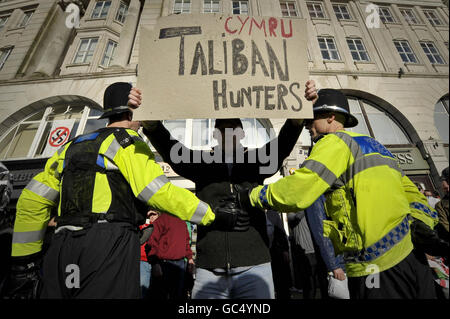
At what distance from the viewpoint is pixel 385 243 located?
3.87ft

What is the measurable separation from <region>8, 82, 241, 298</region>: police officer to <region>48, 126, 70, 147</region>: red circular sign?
31.0 feet

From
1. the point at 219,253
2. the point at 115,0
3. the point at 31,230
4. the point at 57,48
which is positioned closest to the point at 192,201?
the point at 219,253

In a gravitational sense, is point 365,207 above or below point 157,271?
below

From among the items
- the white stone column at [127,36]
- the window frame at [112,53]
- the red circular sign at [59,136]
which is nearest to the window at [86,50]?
Result: the window frame at [112,53]

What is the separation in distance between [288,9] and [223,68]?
520 inches

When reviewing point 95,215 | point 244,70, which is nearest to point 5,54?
point 95,215

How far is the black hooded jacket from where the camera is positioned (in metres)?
1.50

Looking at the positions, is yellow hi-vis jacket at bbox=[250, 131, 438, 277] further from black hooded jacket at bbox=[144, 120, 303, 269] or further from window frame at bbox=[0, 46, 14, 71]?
window frame at bbox=[0, 46, 14, 71]

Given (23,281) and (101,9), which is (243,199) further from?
(101,9)

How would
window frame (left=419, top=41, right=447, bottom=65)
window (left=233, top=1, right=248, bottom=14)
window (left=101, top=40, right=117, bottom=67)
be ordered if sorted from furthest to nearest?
window (left=233, top=1, right=248, bottom=14) → window (left=101, top=40, right=117, bottom=67) → window frame (left=419, top=41, right=447, bottom=65)

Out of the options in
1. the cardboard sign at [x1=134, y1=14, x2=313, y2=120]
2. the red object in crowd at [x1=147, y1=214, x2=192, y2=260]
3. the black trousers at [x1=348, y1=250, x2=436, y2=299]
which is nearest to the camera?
the black trousers at [x1=348, y1=250, x2=436, y2=299]

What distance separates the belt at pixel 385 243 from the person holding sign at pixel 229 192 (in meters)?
0.67

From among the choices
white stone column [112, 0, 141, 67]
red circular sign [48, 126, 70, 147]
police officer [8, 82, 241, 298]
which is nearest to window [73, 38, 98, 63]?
white stone column [112, 0, 141, 67]

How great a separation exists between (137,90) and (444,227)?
2.58 m
